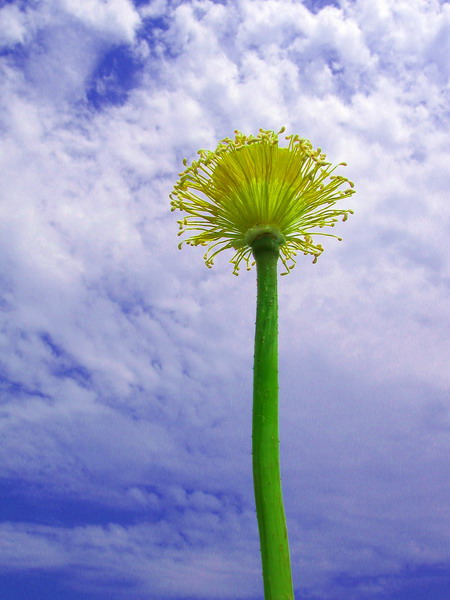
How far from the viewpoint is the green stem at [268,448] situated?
4.04m

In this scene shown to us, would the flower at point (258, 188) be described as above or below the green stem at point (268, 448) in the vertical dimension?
above

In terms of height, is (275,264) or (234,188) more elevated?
(234,188)

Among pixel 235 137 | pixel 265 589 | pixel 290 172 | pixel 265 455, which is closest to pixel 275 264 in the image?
pixel 290 172

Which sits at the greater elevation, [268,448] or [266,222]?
[266,222]

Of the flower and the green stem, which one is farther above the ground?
the flower

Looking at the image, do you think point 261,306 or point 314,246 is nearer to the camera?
point 261,306

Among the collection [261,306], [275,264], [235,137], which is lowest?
[261,306]

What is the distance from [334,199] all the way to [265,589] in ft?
11.0

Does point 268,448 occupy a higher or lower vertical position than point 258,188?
lower

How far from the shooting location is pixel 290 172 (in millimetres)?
5137

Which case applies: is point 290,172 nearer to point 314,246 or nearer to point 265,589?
point 314,246

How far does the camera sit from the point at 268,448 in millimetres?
4320

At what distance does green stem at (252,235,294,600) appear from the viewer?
4.04 metres

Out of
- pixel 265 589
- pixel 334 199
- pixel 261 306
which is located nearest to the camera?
pixel 265 589
